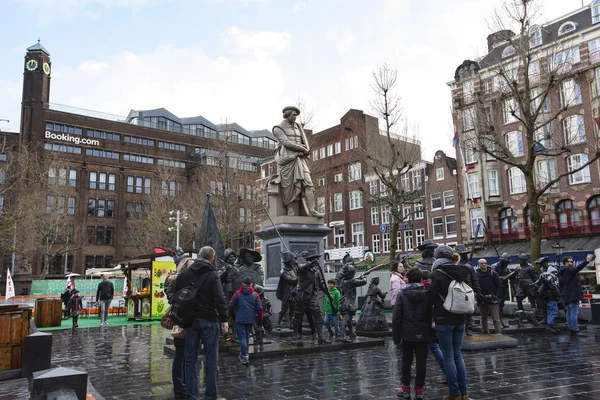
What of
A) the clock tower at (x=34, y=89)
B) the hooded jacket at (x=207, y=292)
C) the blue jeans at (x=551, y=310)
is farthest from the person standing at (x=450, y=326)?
the clock tower at (x=34, y=89)

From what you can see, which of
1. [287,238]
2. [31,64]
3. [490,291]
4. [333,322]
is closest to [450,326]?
[333,322]

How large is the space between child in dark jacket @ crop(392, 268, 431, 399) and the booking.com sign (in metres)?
58.7

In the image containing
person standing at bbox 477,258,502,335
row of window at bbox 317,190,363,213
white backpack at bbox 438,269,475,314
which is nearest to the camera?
white backpack at bbox 438,269,475,314

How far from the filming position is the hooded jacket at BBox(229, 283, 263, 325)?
867cm

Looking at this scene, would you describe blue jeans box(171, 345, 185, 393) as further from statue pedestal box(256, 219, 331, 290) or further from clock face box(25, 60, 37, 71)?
clock face box(25, 60, 37, 71)

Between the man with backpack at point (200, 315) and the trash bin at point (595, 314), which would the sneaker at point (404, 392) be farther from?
the trash bin at point (595, 314)

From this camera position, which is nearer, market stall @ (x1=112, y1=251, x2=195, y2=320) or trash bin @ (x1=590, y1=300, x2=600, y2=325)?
trash bin @ (x1=590, y1=300, x2=600, y2=325)

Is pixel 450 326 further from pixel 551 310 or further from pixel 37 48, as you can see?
pixel 37 48

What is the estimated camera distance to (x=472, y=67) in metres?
42.2

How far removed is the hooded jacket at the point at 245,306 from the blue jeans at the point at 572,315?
8.15 meters

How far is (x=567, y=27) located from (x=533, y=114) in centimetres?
2473

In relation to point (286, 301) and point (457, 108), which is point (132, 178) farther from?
point (286, 301)

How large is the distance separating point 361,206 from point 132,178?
2918 cm

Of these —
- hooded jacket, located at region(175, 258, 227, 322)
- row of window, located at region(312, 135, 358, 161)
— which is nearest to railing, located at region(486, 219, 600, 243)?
row of window, located at region(312, 135, 358, 161)
